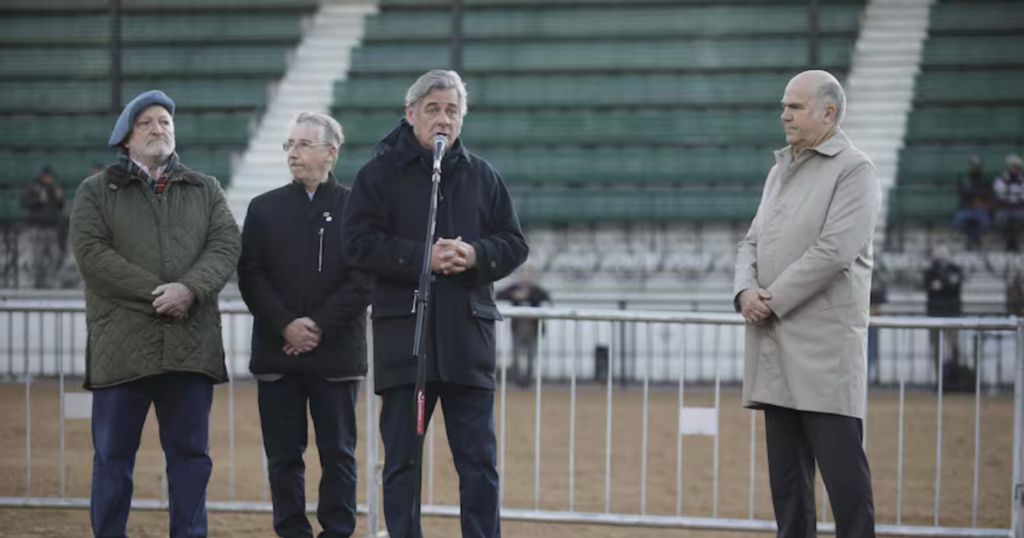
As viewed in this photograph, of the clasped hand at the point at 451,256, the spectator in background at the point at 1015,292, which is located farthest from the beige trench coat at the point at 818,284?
the spectator in background at the point at 1015,292

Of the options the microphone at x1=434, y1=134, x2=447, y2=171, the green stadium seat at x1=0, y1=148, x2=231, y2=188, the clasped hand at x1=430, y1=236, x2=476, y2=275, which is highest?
the green stadium seat at x1=0, y1=148, x2=231, y2=188

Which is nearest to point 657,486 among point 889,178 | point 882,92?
point 889,178

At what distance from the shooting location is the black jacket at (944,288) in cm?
1272

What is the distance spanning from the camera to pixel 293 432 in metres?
4.49

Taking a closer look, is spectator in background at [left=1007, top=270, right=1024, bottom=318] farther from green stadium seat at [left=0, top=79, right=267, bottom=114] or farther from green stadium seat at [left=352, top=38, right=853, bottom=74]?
green stadium seat at [left=0, top=79, right=267, bottom=114]

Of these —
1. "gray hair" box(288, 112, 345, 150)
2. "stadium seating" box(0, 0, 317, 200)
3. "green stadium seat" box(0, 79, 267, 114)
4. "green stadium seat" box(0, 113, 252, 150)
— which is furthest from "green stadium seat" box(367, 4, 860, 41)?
"gray hair" box(288, 112, 345, 150)

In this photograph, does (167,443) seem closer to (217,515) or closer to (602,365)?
(217,515)

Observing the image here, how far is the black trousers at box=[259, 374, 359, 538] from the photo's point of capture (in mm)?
4473

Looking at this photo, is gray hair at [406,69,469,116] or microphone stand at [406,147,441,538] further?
gray hair at [406,69,469,116]

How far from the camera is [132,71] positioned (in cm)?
1723

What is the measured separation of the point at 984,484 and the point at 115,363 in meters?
5.21

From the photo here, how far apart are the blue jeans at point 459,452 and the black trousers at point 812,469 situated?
2.96ft

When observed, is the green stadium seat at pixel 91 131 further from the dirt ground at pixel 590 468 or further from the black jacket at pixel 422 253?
the black jacket at pixel 422 253

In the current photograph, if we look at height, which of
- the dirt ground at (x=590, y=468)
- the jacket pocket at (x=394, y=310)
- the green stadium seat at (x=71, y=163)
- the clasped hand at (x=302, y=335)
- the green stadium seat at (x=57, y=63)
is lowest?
the dirt ground at (x=590, y=468)
